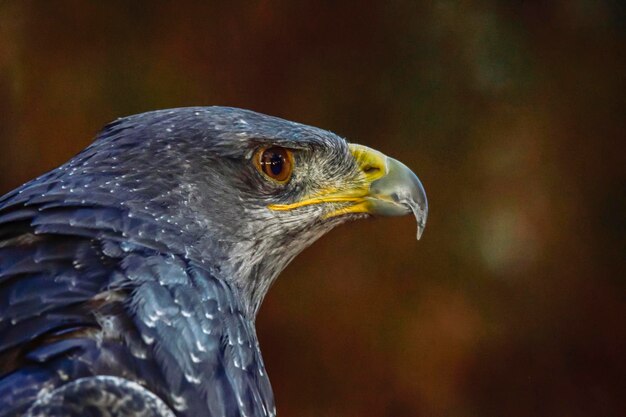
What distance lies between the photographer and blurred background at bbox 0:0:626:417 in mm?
4348

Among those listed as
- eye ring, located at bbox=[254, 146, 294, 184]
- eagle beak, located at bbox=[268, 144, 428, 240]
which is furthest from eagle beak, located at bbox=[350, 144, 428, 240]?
eye ring, located at bbox=[254, 146, 294, 184]

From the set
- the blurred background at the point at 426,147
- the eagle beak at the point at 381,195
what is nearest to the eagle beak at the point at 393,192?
the eagle beak at the point at 381,195

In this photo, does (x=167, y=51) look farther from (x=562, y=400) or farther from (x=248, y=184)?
(x=562, y=400)

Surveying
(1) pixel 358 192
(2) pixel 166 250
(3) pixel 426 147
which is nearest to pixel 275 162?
(1) pixel 358 192

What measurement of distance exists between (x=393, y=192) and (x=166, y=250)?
0.67 meters

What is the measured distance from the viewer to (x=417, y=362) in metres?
4.52

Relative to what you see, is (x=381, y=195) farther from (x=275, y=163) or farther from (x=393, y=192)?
(x=275, y=163)

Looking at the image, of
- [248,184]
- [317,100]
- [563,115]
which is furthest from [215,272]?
[563,115]

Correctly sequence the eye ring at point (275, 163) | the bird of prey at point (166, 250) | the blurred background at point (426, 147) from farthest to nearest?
the blurred background at point (426, 147), the eye ring at point (275, 163), the bird of prey at point (166, 250)

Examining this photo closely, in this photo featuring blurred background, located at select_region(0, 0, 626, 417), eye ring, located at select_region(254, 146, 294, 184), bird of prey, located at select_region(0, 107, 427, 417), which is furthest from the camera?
blurred background, located at select_region(0, 0, 626, 417)

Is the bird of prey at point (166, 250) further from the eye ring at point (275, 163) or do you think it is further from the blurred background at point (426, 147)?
the blurred background at point (426, 147)

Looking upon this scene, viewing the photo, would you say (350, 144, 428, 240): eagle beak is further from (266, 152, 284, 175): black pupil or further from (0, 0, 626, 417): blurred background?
(0, 0, 626, 417): blurred background

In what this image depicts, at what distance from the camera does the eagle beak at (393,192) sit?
7.46 feet

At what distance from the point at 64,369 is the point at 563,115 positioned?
11.0ft
